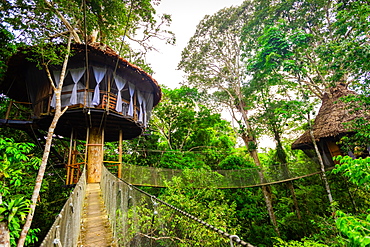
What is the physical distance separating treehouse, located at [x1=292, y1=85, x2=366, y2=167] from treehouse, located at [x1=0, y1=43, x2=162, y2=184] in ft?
31.4

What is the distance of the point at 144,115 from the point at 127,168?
2.71 metres

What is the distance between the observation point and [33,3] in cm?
573

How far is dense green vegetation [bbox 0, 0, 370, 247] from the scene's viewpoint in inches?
221

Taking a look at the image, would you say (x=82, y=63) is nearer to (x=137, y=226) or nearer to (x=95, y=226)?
(x=95, y=226)

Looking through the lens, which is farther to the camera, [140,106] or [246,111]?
[246,111]

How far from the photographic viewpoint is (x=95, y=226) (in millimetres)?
3965

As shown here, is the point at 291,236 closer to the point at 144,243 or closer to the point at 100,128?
the point at 144,243

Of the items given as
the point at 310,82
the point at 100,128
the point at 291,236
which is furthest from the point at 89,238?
the point at 310,82

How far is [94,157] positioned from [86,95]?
2.76m

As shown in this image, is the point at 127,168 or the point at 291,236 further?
the point at 291,236

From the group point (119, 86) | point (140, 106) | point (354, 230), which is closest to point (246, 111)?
point (140, 106)

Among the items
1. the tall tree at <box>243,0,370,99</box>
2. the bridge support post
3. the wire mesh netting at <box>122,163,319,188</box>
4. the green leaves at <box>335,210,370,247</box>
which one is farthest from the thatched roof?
the green leaves at <box>335,210,370,247</box>

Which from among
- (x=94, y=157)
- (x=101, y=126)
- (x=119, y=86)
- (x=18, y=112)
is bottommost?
(x=94, y=157)

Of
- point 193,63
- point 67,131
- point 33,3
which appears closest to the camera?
point 33,3
